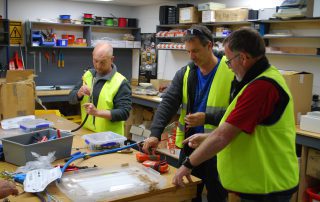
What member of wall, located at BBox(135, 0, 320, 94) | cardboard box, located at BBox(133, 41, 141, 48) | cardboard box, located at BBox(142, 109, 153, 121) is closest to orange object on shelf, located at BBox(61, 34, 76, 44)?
cardboard box, located at BBox(133, 41, 141, 48)

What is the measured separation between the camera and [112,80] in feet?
9.78

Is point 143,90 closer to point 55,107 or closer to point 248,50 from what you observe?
point 55,107

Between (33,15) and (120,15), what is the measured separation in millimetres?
1640

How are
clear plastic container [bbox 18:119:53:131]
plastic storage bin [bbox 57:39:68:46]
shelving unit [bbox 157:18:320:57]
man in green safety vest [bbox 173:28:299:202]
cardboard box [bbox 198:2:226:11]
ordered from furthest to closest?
plastic storage bin [bbox 57:39:68:46], cardboard box [bbox 198:2:226:11], shelving unit [bbox 157:18:320:57], clear plastic container [bbox 18:119:53:131], man in green safety vest [bbox 173:28:299:202]

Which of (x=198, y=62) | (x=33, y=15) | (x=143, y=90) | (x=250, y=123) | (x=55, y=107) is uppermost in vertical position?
(x=33, y=15)

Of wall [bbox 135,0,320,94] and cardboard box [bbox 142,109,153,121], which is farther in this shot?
cardboard box [bbox 142,109,153,121]

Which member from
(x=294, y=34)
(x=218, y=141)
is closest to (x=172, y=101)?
(x=218, y=141)

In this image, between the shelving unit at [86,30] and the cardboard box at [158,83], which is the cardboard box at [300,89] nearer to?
the cardboard box at [158,83]

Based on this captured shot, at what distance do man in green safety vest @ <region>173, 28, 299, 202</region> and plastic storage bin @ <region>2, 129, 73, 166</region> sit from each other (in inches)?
35.0

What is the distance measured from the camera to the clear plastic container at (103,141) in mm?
2410

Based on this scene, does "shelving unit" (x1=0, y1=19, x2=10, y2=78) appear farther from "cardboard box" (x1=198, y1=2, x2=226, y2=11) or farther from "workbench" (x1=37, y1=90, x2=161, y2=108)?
"cardboard box" (x1=198, y1=2, x2=226, y2=11)

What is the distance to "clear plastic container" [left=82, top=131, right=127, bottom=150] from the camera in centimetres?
241

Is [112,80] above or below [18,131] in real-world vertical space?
above

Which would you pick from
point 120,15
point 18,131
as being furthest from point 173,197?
point 120,15
